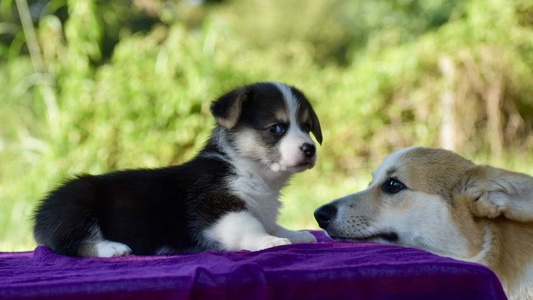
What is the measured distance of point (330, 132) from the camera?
1053 centimetres

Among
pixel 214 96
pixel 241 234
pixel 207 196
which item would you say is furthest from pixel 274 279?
pixel 214 96

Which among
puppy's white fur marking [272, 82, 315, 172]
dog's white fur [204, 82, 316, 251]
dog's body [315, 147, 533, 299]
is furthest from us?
puppy's white fur marking [272, 82, 315, 172]

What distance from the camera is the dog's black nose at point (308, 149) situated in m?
3.68

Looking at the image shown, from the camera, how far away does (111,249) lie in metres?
3.31

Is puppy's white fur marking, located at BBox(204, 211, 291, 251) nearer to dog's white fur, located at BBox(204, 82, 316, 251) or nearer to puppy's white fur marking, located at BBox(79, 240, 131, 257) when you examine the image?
dog's white fur, located at BBox(204, 82, 316, 251)

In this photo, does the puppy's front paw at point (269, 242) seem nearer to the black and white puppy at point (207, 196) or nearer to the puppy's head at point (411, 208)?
the black and white puppy at point (207, 196)

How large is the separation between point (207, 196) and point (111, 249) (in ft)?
1.74

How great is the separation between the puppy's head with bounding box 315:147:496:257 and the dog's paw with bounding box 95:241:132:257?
97cm

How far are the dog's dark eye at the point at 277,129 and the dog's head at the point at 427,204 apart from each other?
1.62 ft

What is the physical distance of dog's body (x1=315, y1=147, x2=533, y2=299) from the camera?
10.2 feet

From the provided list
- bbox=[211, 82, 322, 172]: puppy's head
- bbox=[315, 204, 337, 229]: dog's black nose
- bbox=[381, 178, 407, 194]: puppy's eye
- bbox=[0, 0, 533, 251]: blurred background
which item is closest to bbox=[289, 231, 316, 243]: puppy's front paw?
bbox=[315, 204, 337, 229]: dog's black nose

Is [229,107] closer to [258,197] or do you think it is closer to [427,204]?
[258,197]

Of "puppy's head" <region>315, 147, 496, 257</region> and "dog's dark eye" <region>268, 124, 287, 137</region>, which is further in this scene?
"dog's dark eye" <region>268, 124, 287, 137</region>

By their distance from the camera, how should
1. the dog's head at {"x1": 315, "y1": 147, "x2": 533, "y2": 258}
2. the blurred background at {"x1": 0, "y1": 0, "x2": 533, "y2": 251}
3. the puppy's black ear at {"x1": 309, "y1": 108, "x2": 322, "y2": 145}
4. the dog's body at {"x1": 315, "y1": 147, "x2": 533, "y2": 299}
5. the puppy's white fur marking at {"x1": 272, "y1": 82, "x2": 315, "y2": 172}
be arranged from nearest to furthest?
the dog's body at {"x1": 315, "y1": 147, "x2": 533, "y2": 299}
the dog's head at {"x1": 315, "y1": 147, "x2": 533, "y2": 258}
the puppy's white fur marking at {"x1": 272, "y1": 82, "x2": 315, "y2": 172}
the puppy's black ear at {"x1": 309, "y1": 108, "x2": 322, "y2": 145}
the blurred background at {"x1": 0, "y1": 0, "x2": 533, "y2": 251}
